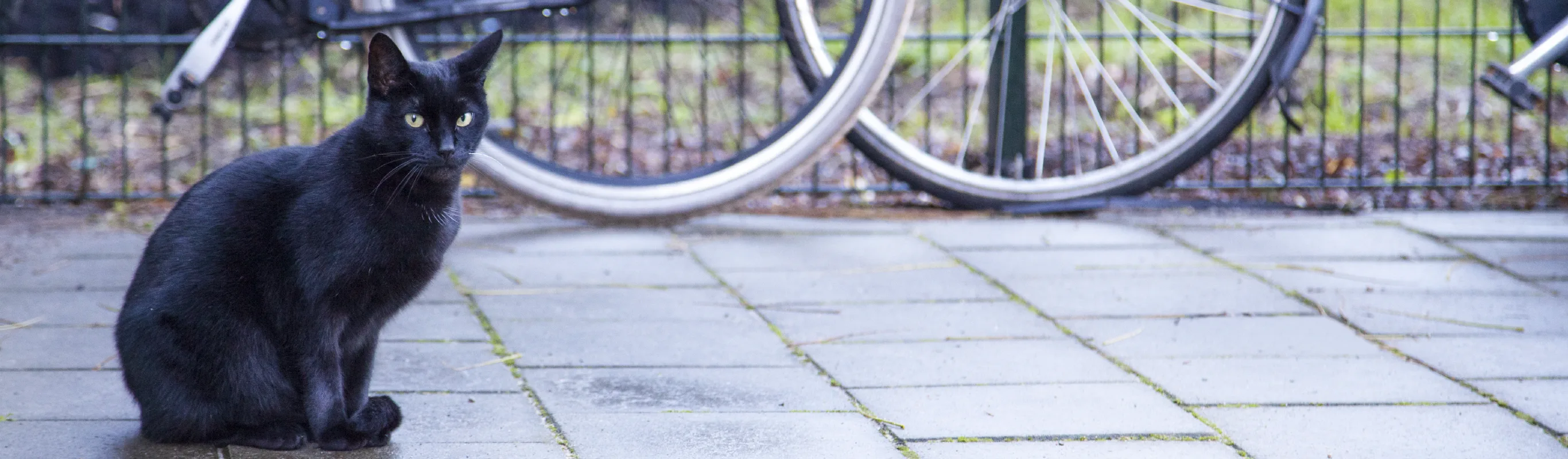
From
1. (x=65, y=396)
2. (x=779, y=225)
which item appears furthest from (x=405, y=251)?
(x=779, y=225)

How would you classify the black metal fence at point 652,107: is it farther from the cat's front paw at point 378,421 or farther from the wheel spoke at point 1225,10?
the cat's front paw at point 378,421

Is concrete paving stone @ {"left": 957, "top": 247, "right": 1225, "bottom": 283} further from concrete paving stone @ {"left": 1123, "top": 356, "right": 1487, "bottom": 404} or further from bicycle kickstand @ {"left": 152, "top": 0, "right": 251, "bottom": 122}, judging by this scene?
bicycle kickstand @ {"left": 152, "top": 0, "right": 251, "bottom": 122}

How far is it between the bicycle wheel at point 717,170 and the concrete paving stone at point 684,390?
1.14 metres

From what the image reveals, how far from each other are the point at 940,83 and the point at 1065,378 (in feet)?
14.0

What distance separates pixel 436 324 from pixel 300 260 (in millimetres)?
956

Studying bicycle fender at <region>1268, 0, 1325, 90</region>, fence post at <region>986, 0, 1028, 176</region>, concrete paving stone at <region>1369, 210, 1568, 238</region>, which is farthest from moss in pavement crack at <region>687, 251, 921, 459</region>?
concrete paving stone at <region>1369, 210, 1568, 238</region>

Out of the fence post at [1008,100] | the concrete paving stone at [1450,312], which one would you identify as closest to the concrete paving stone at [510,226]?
the fence post at [1008,100]

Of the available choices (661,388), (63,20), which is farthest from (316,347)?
(63,20)

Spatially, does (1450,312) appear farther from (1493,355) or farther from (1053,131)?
(1053,131)

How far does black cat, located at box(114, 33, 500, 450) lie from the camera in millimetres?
2025

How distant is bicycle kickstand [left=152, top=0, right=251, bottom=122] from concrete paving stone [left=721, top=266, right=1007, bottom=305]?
1.23m

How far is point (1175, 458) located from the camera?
2131 mm

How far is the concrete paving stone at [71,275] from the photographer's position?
10.7 ft

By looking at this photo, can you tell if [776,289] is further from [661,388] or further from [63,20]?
[63,20]
